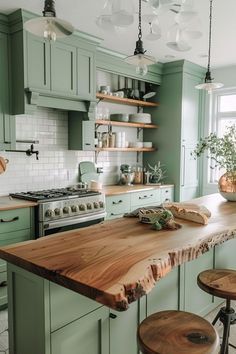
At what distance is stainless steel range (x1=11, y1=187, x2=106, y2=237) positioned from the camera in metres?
3.08

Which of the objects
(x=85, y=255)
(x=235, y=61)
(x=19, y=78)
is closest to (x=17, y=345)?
(x=85, y=255)

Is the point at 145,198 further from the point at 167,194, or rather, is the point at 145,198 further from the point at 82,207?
the point at 82,207

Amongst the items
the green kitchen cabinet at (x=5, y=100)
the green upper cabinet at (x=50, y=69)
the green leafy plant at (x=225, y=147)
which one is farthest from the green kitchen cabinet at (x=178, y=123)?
the green kitchen cabinet at (x=5, y=100)

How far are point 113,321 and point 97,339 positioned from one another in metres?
0.13

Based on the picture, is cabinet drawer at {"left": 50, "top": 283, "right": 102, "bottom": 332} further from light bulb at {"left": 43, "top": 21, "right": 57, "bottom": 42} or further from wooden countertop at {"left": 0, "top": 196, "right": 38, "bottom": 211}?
wooden countertop at {"left": 0, "top": 196, "right": 38, "bottom": 211}

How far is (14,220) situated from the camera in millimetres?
2898

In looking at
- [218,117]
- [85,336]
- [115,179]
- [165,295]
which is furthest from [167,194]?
[85,336]

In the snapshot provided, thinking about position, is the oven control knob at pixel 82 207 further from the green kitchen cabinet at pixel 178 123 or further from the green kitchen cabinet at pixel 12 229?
the green kitchen cabinet at pixel 178 123

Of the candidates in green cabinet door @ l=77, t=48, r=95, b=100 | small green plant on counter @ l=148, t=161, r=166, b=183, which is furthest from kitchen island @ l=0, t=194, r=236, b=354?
small green plant on counter @ l=148, t=161, r=166, b=183

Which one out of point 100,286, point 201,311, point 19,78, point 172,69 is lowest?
point 201,311

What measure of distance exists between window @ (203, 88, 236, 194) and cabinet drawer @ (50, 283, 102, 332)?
426 cm

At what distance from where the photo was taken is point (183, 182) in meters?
5.08

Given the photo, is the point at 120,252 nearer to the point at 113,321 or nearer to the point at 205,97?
the point at 113,321

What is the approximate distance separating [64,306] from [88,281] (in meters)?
0.38
